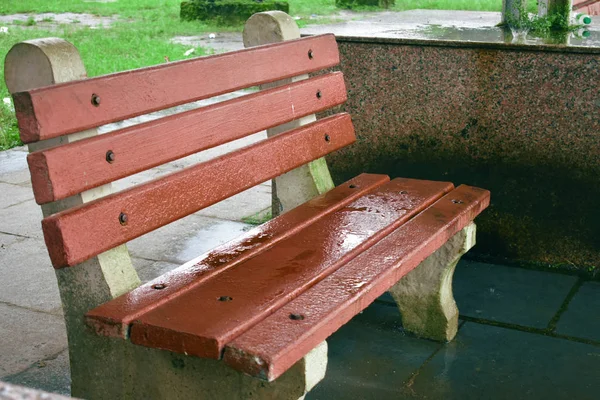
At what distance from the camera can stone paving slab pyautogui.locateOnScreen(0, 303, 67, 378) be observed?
3025 millimetres

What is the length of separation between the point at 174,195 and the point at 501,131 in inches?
73.4

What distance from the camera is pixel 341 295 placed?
2162mm

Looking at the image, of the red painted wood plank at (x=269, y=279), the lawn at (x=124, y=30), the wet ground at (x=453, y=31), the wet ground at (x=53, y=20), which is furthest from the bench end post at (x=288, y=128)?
the wet ground at (x=53, y=20)

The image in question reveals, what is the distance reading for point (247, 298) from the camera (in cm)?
212

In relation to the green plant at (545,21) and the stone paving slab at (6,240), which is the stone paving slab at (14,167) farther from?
the green plant at (545,21)

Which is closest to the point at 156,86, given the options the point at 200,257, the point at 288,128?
the point at 200,257

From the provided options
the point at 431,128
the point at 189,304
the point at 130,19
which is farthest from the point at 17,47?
the point at 130,19

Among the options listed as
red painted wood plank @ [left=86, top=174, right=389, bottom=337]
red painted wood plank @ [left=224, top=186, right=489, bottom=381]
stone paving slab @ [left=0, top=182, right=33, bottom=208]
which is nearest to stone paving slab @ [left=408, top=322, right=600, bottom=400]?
red painted wood plank @ [left=224, top=186, right=489, bottom=381]

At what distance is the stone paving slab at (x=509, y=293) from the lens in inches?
134

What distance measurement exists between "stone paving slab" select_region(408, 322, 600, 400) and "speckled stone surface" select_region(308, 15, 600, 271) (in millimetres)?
742

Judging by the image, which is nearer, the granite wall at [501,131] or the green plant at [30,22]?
the granite wall at [501,131]

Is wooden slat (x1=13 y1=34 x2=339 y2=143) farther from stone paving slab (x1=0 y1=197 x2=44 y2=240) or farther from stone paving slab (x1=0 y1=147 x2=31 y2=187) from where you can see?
stone paving slab (x1=0 y1=147 x2=31 y2=187)

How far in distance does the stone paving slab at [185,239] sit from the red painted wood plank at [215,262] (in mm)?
1187

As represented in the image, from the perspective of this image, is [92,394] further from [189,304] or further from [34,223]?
[34,223]
